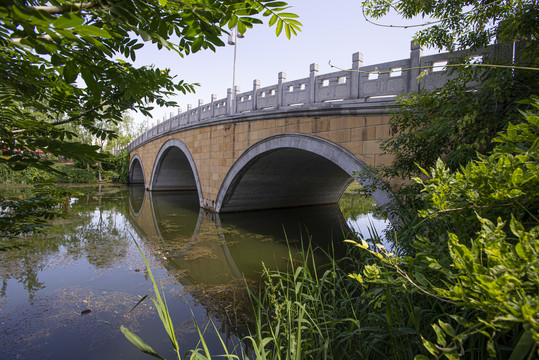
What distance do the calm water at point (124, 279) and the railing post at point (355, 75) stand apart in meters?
2.44

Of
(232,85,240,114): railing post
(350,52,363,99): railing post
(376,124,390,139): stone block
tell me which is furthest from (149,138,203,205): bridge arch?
(376,124,390,139): stone block

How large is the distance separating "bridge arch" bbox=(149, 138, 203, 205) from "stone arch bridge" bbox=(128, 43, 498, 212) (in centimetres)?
22

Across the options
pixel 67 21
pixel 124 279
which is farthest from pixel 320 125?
pixel 67 21

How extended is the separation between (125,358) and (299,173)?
843cm

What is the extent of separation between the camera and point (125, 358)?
273 centimetres

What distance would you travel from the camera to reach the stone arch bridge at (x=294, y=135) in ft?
17.0

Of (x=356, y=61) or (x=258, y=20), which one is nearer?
(x=258, y=20)

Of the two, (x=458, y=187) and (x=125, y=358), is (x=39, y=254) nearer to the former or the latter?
(x=125, y=358)

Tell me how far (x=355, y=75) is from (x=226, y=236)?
4.72 metres

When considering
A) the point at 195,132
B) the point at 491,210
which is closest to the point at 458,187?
the point at 491,210

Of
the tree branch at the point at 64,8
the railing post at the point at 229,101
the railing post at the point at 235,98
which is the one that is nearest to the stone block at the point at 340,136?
the railing post at the point at 235,98

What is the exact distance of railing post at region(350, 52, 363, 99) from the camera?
5496 mm

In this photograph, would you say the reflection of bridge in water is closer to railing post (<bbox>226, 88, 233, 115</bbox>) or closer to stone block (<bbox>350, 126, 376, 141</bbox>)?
stone block (<bbox>350, 126, 376, 141</bbox>)

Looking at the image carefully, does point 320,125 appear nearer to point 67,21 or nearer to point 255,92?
point 255,92
